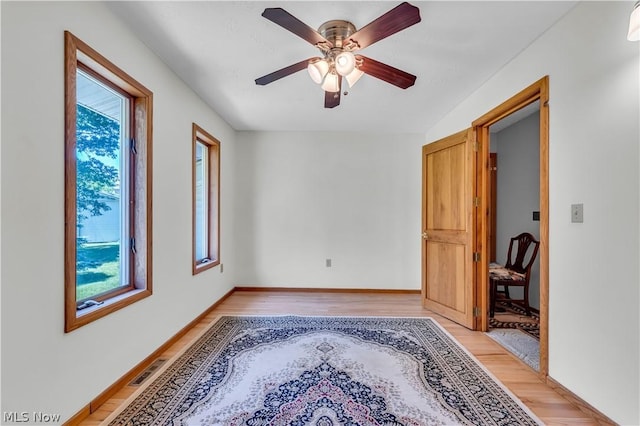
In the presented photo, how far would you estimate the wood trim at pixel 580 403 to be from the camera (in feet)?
5.11

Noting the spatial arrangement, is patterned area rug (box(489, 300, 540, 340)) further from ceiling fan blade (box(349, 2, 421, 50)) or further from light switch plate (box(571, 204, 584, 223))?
ceiling fan blade (box(349, 2, 421, 50))

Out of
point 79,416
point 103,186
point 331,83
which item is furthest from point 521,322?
point 103,186

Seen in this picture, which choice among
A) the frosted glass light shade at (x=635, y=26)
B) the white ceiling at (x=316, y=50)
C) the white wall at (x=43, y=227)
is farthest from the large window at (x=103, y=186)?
the frosted glass light shade at (x=635, y=26)

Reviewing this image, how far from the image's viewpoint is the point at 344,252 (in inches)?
171


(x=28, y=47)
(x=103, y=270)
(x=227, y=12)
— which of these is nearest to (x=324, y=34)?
(x=227, y=12)

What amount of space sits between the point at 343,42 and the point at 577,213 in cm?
175

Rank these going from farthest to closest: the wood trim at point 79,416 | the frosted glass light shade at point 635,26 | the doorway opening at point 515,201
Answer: the doorway opening at point 515,201, the wood trim at point 79,416, the frosted glass light shade at point 635,26

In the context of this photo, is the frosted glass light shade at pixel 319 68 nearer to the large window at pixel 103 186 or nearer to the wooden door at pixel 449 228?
the large window at pixel 103 186

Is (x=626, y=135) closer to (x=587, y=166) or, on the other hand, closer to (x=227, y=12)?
(x=587, y=166)

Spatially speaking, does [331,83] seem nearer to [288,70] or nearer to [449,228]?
[288,70]

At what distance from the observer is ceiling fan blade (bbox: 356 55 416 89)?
6.16 ft

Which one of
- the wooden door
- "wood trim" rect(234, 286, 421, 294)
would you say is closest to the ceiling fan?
the wooden door

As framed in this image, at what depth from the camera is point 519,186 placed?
3932 mm

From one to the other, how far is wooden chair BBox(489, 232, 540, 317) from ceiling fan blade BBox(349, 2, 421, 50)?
288 centimetres
